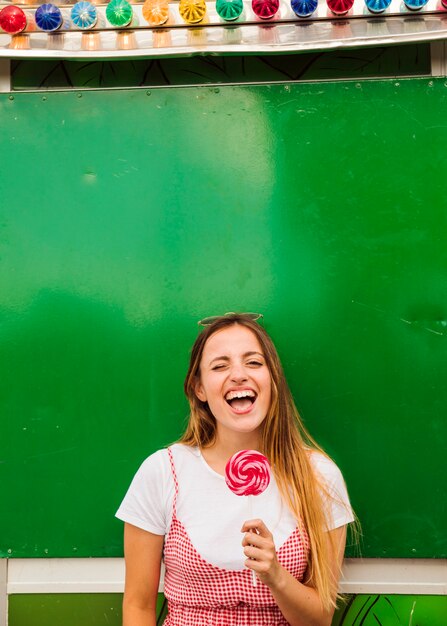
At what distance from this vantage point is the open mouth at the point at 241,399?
214 centimetres

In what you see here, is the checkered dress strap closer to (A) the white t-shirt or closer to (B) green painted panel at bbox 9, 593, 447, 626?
(A) the white t-shirt

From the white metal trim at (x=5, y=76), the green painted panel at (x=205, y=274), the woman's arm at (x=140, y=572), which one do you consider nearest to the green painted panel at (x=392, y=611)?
the green painted panel at (x=205, y=274)

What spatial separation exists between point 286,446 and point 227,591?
0.49 meters

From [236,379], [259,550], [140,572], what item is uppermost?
[236,379]

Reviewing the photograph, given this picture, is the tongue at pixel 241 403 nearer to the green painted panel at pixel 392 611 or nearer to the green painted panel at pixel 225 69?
the green painted panel at pixel 392 611

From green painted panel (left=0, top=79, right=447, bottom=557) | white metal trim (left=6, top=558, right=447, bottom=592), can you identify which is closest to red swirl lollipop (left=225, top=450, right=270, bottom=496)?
green painted panel (left=0, top=79, right=447, bottom=557)

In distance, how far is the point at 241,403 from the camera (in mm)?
2186

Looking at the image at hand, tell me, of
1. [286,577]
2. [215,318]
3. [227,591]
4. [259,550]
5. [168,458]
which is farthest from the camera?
[215,318]

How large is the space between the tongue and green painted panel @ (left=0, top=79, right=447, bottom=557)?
378 millimetres

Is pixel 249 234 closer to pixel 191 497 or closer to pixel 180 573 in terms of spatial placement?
pixel 191 497

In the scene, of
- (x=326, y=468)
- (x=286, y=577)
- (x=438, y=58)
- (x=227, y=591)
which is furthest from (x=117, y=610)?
(x=438, y=58)

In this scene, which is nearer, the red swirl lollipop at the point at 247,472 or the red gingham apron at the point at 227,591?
the red swirl lollipop at the point at 247,472

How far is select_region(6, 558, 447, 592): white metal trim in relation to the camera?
247cm

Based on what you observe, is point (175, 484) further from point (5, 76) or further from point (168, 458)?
point (5, 76)
